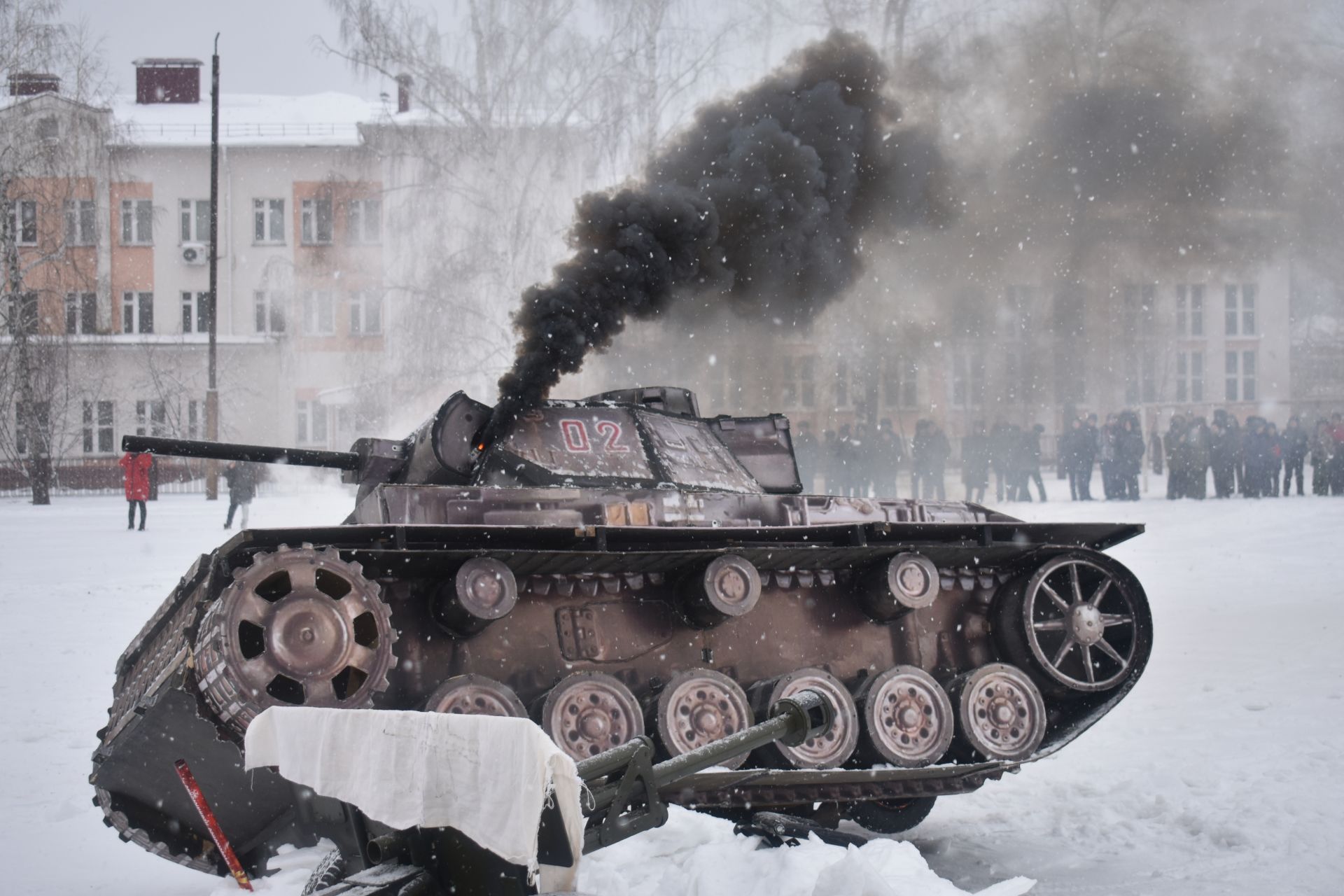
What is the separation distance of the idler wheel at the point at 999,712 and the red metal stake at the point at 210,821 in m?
3.93

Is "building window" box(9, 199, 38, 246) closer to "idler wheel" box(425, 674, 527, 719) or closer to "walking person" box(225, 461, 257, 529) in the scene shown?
"walking person" box(225, 461, 257, 529)

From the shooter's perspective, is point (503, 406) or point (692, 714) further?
point (503, 406)

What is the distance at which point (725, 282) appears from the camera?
40.0ft

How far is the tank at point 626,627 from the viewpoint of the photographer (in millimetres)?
5395

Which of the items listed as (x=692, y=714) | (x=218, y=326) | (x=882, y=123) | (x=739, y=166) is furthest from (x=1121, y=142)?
(x=218, y=326)

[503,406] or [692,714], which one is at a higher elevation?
[503,406]

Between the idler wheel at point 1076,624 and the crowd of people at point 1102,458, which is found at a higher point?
the crowd of people at point 1102,458

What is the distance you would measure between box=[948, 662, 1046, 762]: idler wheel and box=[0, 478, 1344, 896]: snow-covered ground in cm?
44

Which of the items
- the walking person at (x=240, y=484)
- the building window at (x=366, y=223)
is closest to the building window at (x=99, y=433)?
the building window at (x=366, y=223)

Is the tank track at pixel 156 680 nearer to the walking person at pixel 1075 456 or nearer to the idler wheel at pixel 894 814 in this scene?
the idler wheel at pixel 894 814

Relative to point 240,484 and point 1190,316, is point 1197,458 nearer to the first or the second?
point 1190,316

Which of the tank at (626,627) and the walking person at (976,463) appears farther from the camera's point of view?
the walking person at (976,463)

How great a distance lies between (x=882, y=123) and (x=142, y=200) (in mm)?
26490

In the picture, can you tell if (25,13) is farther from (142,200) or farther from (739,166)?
(739,166)
